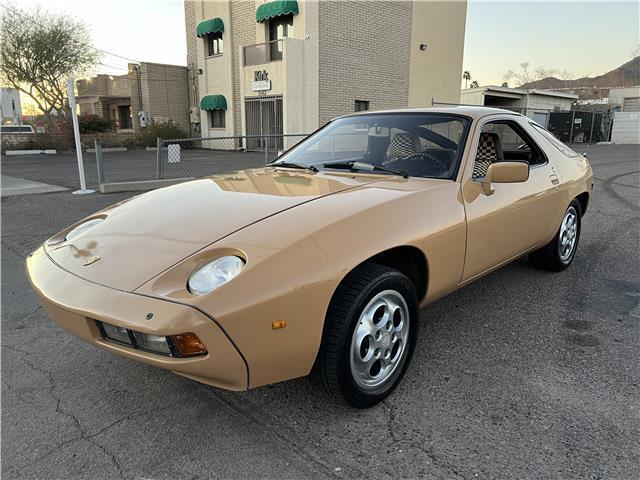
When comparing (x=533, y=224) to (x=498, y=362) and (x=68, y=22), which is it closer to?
(x=498, y=362)

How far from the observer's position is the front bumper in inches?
73.5

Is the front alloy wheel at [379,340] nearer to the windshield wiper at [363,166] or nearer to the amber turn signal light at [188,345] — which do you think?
the amber turn signal light at [188,345]

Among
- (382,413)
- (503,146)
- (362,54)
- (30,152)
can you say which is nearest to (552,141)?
(503,146)

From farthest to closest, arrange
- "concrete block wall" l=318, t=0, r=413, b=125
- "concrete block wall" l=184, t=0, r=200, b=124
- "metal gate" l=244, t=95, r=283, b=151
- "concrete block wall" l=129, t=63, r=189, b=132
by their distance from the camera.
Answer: "concrete block wall" l=129, t=63, r=189, b=132 < "concrete block wall" l=184, t=0, r=200, b=124 < "metal gate" l=244, t=95, r=283, b=151 < "concrete block wall" l=318, t=0, r=413, b=125

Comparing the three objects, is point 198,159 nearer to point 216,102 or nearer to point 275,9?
point 275,9

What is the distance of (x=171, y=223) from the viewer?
2.52m

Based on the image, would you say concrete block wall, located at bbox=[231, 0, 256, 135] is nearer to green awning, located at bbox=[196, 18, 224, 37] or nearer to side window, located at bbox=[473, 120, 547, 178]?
green awning, located at bbox=[196, 18, 224, 37]

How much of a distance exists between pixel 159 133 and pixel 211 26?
5.69m

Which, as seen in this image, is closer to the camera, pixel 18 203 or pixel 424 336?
pixel 424 336

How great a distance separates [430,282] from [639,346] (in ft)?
5.13

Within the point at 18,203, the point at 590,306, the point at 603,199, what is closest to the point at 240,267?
the point at 590,306

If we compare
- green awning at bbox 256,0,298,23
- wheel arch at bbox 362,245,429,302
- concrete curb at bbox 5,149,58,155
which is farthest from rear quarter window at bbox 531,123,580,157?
concrete curb at bbox 5,149,58,155

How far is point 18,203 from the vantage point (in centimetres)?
841

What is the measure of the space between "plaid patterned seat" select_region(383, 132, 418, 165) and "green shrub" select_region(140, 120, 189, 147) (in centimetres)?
2213
